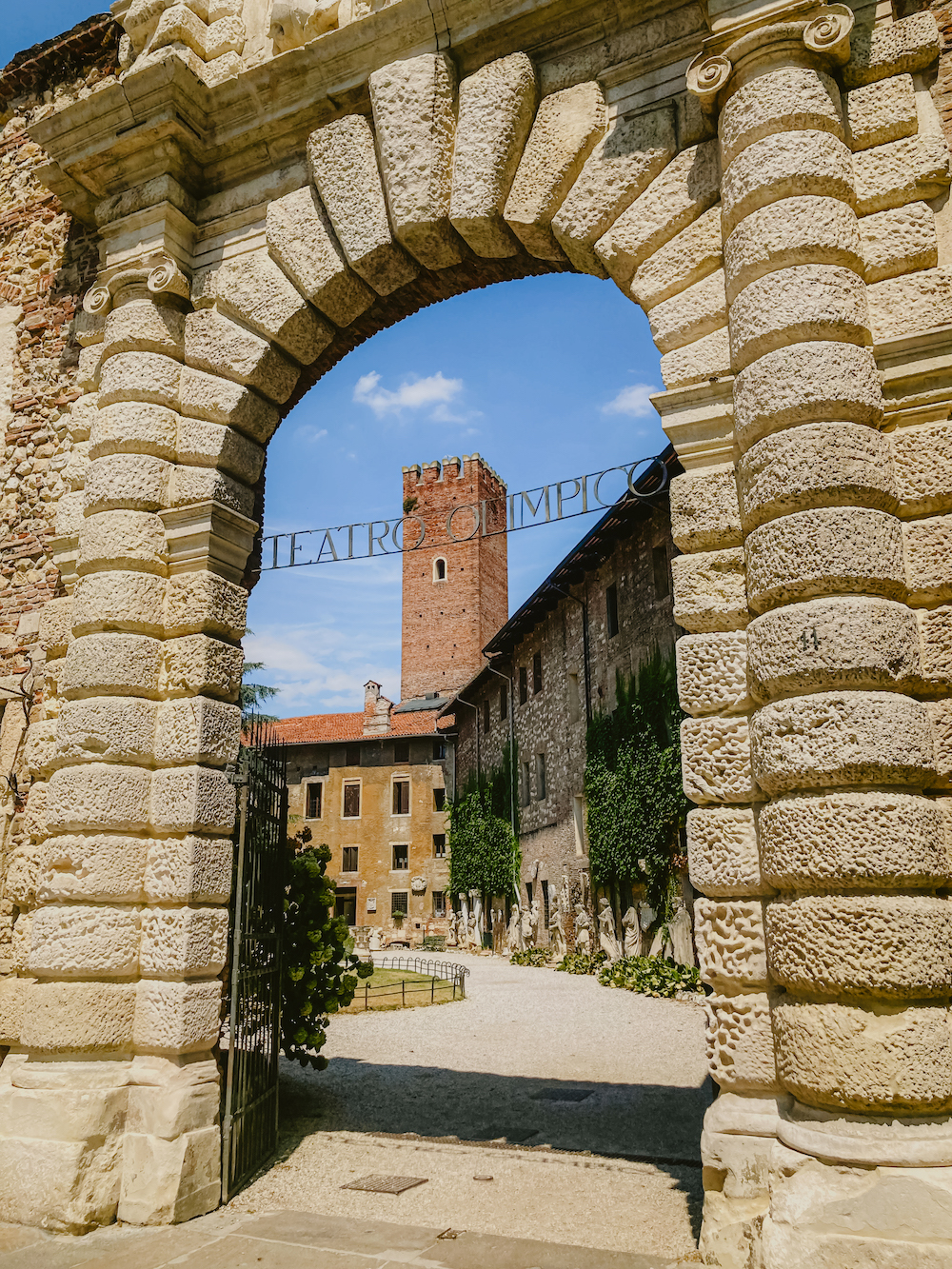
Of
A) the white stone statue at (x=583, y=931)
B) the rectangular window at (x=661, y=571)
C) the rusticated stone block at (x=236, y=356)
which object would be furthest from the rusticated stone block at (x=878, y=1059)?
the white stone statue at (x=583, y=931)

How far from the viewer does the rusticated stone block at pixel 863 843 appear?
3.02m

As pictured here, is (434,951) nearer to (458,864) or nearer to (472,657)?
(458,864)

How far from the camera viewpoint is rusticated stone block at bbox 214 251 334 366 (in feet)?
17.2

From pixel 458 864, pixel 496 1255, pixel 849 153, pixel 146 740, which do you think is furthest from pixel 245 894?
pixel 458 864

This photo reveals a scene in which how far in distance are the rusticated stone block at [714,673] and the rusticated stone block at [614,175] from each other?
203cm

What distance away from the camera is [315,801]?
118 feet

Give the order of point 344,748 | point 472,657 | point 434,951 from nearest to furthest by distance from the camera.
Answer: point 434,951 → point 344,748 → point 472,657

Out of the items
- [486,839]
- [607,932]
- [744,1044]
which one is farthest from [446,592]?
[744,1044]

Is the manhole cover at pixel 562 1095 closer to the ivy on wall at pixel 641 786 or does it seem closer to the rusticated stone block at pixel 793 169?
the rusticated stone block at pixel 793 169

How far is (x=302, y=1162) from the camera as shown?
522cm

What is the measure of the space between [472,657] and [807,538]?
118ft

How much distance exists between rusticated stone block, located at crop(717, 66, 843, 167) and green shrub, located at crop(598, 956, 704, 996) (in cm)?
1186

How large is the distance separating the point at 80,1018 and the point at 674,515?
143 inches

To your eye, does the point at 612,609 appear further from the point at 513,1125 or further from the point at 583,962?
the point at 513,1125
